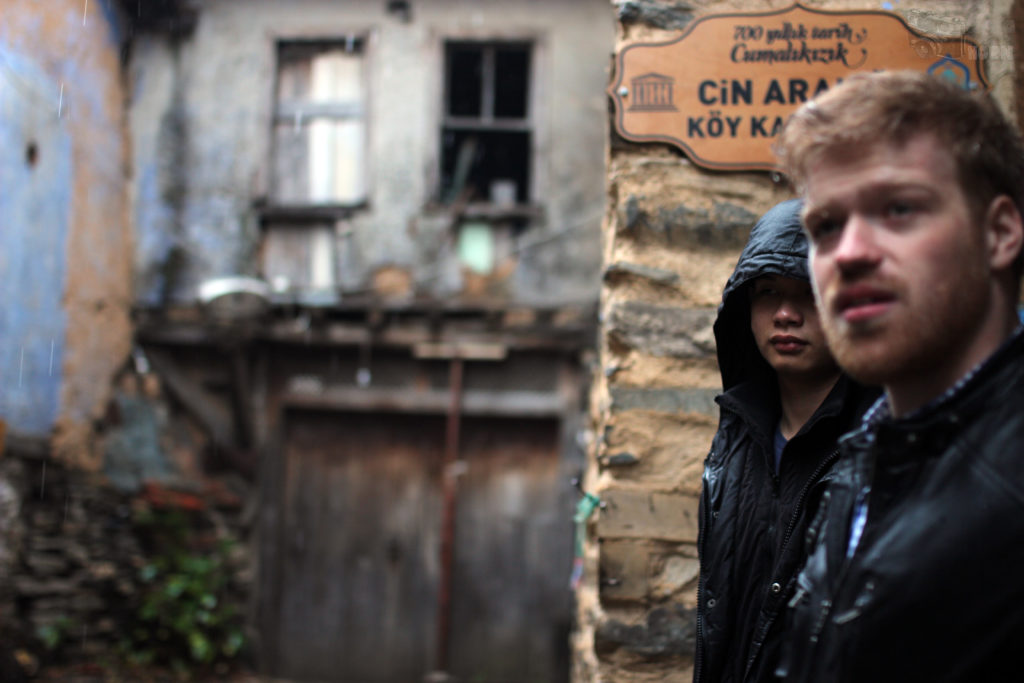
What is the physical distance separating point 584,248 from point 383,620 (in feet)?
11.3

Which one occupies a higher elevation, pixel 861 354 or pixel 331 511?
pixel 861 354

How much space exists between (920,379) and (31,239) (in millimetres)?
6118

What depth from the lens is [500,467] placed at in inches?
257

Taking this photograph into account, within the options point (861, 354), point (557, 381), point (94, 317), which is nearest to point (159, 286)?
point (94, 317)

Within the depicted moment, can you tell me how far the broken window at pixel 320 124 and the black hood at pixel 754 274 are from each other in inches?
209

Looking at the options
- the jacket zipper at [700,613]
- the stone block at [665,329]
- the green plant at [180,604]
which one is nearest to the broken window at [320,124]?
the green plant at [180,604]

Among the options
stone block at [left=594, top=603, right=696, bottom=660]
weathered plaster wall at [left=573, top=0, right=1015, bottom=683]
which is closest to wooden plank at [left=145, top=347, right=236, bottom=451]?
weathered plaster wall at [left=573, top=0, right=1015, bottom=683]

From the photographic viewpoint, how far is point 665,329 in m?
2.55

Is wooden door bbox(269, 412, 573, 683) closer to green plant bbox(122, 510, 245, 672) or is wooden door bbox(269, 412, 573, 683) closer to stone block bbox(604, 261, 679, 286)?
green plant bbox(122, 510, 245, 672)

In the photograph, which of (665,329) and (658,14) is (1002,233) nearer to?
(665,329)

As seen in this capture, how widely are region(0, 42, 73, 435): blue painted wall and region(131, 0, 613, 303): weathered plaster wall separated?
913mm

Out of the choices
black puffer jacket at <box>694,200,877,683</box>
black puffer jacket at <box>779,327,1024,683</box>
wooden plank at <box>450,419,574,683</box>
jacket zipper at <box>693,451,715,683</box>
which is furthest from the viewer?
wooden plank at <box>450,419,574,683</box>

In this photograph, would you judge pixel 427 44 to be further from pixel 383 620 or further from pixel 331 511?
pixel 383 620

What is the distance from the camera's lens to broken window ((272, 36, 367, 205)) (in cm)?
677
